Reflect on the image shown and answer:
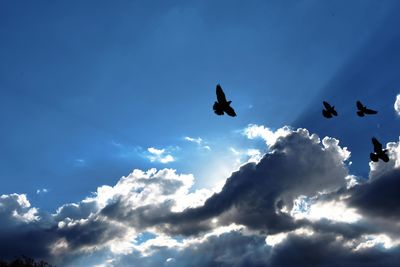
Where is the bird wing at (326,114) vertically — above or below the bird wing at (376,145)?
above

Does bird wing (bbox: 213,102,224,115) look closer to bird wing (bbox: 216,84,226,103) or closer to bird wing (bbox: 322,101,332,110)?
bird wing (bbox: 216,84,226,103)

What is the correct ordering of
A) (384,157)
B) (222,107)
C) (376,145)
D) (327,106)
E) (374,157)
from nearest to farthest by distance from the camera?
(222,107) → (376,145) → (384,157) → (374,157) → (327,106)

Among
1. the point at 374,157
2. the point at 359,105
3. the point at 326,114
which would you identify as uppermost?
the point at 359,105

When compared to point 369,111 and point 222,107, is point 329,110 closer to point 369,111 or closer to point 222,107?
point 369,111

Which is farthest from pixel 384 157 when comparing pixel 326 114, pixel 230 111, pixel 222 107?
pixel 222 107

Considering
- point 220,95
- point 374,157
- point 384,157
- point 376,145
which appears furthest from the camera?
point 374,157

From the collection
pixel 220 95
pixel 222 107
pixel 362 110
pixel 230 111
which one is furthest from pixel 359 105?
pixel 220 95

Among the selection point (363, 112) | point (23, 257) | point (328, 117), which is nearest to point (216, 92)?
point (328, 117)

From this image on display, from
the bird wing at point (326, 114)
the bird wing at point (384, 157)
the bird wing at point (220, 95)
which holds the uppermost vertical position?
the bird wing at point (326, 114)

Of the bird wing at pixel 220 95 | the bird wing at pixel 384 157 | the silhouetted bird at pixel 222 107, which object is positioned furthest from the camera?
the bird wing at pixel 384 157

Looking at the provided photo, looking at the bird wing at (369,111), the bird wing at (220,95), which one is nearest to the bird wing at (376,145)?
the bird wing at (369,111)

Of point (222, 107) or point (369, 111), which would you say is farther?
point (369, 111)

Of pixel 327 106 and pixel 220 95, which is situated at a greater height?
pixel 327 106

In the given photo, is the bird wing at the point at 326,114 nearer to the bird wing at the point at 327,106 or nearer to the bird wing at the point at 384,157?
the bird wing at the point at 327,106
